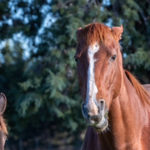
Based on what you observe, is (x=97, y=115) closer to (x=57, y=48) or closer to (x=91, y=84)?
(x=91, y=84)

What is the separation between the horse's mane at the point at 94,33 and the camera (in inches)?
113

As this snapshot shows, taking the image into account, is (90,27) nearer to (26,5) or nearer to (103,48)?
(103,48)

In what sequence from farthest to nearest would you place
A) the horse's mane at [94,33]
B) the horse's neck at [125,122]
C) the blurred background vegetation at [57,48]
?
the blurred background vegetation at [57,48] → the horse's neck at [125,122] → the horse's mane at [94,33]

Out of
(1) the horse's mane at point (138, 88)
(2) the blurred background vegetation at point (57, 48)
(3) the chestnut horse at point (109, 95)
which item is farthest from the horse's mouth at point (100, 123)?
(2) the blurred background vegetation at point (57, 48)

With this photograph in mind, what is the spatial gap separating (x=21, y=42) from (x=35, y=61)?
5.97 ft

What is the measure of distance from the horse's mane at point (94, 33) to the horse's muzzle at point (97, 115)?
0.52 metres

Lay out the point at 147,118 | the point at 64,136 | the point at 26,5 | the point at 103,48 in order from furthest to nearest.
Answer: the point at 64,136
the point at 26,5
the point at 147,118
the point at 103,48

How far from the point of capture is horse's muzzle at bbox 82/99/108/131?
2.58 metres

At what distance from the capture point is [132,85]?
3.42 meters

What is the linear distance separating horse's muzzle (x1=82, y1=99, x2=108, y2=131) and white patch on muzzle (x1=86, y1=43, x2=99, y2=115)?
0.07 ft

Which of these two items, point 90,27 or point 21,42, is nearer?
point 90,27

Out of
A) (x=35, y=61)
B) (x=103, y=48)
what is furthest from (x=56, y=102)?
Result: (x=103, y=48)

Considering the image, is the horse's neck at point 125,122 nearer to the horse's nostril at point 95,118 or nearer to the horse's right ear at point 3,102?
the horse's nostril at point 95,118

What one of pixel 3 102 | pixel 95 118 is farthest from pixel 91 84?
pixel 3 102
